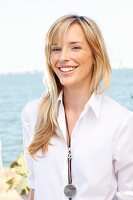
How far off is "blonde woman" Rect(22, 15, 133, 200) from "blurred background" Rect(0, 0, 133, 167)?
1041 cm

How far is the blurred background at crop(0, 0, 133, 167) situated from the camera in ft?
43.1

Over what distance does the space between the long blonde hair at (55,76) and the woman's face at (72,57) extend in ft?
0.04

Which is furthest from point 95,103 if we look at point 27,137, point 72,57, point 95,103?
point 27,137

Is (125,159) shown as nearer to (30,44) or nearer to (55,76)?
(55,76)

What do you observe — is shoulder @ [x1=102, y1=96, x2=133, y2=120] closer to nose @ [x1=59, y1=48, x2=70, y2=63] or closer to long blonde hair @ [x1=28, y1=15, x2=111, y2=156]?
long blonde hair @ [x1=28, y1=15, x2=111, y2=156]

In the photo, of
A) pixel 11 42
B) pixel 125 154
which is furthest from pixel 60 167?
pixel 11 42

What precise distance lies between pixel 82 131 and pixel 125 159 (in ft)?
0.44

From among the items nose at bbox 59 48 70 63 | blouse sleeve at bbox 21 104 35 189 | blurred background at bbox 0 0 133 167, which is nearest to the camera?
nose at bbox 59 48 70 63

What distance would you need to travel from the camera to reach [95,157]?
1.23 m

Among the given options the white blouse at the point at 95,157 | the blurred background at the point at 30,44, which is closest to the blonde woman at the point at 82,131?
the white blouse at the point at 95,157

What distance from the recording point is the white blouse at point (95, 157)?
1.22 metres

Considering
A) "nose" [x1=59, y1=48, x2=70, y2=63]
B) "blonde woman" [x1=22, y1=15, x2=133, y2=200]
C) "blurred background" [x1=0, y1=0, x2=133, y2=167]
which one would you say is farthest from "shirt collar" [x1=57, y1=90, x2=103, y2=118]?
"blurred background" [x1=0, y1=0, x2=133, y2=167]

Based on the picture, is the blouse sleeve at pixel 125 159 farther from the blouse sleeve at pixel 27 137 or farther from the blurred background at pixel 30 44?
the blurred background at pixel 30 44

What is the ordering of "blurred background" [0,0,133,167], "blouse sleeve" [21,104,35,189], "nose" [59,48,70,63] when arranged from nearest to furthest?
1. "nose" [59,48,70,63]
2. "blouse sleeve" [21,104,35,189]
3. "blurred background" [0,0,133,167]
